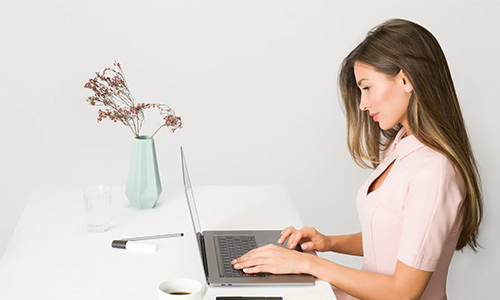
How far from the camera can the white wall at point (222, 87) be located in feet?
8.64

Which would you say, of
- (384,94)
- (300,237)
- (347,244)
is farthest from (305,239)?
(384,94)

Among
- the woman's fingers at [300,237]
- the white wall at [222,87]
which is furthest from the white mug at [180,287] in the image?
the white wall at [222,87]

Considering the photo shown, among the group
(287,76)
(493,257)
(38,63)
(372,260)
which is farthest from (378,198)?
(38,63)

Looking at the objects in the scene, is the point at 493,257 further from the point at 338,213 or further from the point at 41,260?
the point at 41,260

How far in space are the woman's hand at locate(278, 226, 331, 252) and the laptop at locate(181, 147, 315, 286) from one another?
0.16 ft

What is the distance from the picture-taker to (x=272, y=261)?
131 centimetres

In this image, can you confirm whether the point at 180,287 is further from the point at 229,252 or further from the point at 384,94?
the point at 384,94

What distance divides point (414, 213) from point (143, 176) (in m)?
0.84

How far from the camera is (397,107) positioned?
1.46 metres

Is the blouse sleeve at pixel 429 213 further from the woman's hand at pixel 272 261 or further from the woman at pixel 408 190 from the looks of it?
the woman's hand at pixel 272 261

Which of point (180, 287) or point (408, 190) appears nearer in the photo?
point (180, 287)

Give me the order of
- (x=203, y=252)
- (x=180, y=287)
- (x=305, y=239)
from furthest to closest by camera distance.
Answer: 1. (x=305, y=239)
2. (x=203, y=252)
3. (x=180, y=287)

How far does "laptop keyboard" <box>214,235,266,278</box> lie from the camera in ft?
4.28

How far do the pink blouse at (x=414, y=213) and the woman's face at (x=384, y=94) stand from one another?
72 mm
